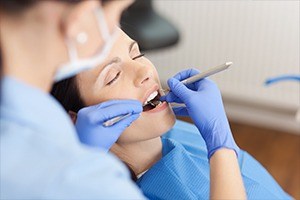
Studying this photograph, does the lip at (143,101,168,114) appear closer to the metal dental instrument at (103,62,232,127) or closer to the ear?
the metal dental instrument at (103,62,232,127)

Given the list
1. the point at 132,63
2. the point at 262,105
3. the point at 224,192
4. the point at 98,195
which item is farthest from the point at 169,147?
the point at 262,105

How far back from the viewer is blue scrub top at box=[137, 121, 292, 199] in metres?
1.39

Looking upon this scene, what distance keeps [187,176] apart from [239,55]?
1.32 meters

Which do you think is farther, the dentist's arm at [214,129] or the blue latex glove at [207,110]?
the blue latex glove at [207,110]

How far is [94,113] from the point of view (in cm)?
121

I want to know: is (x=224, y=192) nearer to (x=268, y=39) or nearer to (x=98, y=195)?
(x=98, y=195)

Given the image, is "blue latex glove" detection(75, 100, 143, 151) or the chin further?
the chin

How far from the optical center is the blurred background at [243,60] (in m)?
2.56

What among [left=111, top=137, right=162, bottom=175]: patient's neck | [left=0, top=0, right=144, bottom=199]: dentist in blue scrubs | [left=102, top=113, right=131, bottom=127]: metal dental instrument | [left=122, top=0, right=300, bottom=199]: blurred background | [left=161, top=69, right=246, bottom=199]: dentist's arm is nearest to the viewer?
[left=0, top=0, right=144, bottom=199]: dentist in blue scrubs

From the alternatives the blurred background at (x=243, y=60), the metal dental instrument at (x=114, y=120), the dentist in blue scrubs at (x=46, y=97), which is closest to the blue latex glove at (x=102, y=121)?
the metal dental instrument at (x=114, y=120)

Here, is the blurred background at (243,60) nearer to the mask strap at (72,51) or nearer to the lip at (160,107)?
the lip at (160,107)

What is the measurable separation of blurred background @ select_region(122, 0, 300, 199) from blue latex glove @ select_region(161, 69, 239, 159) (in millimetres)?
1063

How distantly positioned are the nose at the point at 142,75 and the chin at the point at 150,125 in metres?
0.08

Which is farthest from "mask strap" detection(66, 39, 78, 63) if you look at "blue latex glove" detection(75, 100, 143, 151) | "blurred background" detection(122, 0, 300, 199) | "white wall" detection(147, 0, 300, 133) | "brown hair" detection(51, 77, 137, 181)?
"white wall" detection(147, 0, 300, 133)
